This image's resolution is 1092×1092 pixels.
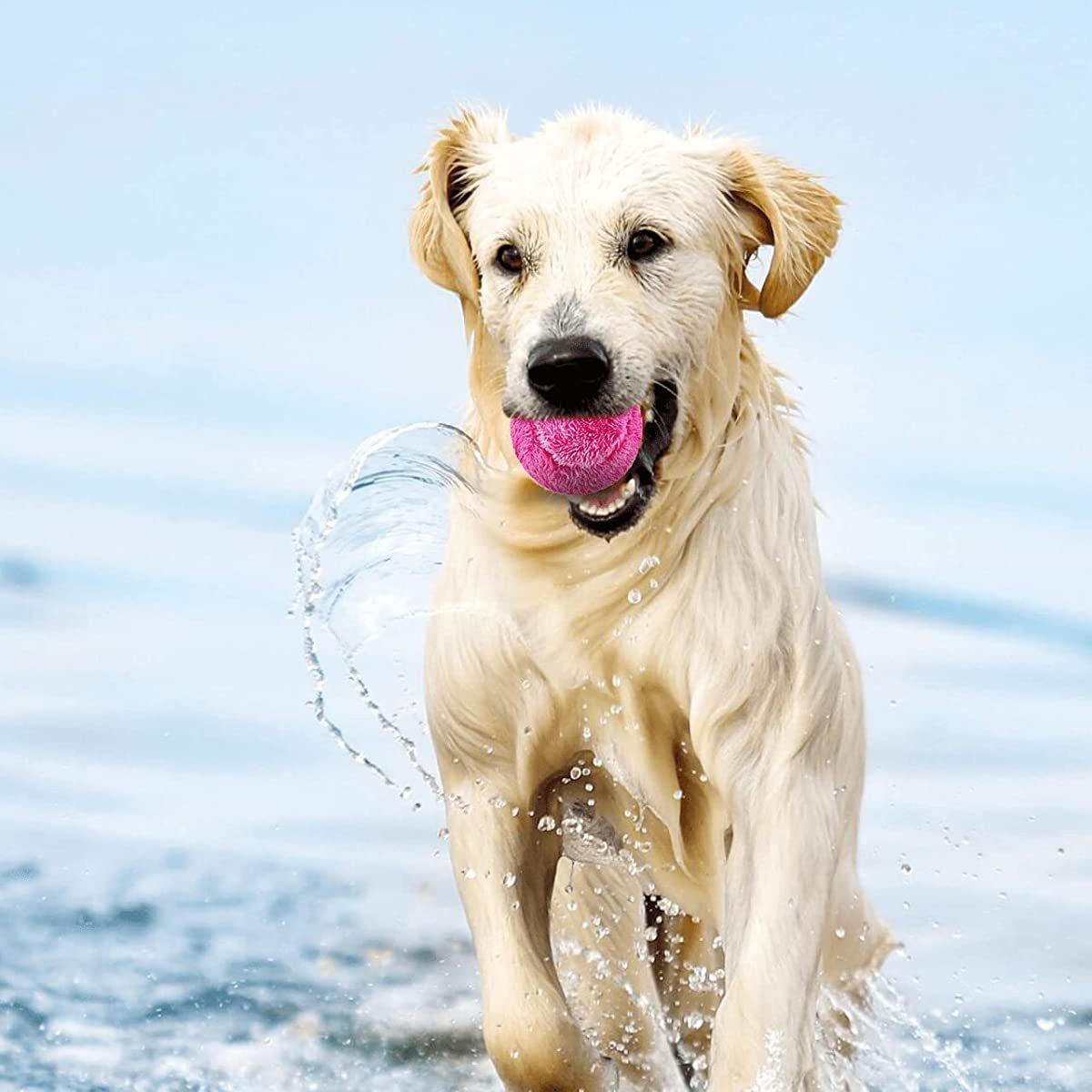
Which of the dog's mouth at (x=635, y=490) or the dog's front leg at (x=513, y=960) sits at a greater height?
the dog's mouth at (x=635, y=490)

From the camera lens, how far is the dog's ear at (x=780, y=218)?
5227mm

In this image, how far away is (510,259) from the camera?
5.15 metres

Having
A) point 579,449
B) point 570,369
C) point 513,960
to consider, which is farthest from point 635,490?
point 513,960

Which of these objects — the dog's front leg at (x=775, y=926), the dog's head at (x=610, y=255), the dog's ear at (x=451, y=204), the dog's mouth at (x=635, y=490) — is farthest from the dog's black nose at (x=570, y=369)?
the dog's front leg at (x=775, y=926)

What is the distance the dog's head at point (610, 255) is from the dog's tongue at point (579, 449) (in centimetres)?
3

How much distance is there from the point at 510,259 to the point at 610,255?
0.82 feet

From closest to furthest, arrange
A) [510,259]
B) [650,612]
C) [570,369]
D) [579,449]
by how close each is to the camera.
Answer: [570,369], [579,449], [510,259], [650,612]

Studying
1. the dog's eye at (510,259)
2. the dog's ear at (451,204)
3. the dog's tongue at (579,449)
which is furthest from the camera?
the dog's ear at (451,204)

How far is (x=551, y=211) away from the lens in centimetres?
507

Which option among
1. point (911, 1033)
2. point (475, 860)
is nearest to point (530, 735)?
point (475, 860)

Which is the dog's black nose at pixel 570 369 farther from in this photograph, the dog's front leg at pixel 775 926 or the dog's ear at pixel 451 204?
the dog's front leg at pixel 775 926

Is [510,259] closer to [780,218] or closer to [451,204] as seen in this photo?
[451,204]

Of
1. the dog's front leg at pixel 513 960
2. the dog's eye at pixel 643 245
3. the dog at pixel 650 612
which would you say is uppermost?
the dog's eye at pixel 643 245

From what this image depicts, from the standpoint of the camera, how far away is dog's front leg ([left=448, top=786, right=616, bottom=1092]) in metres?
5.38
